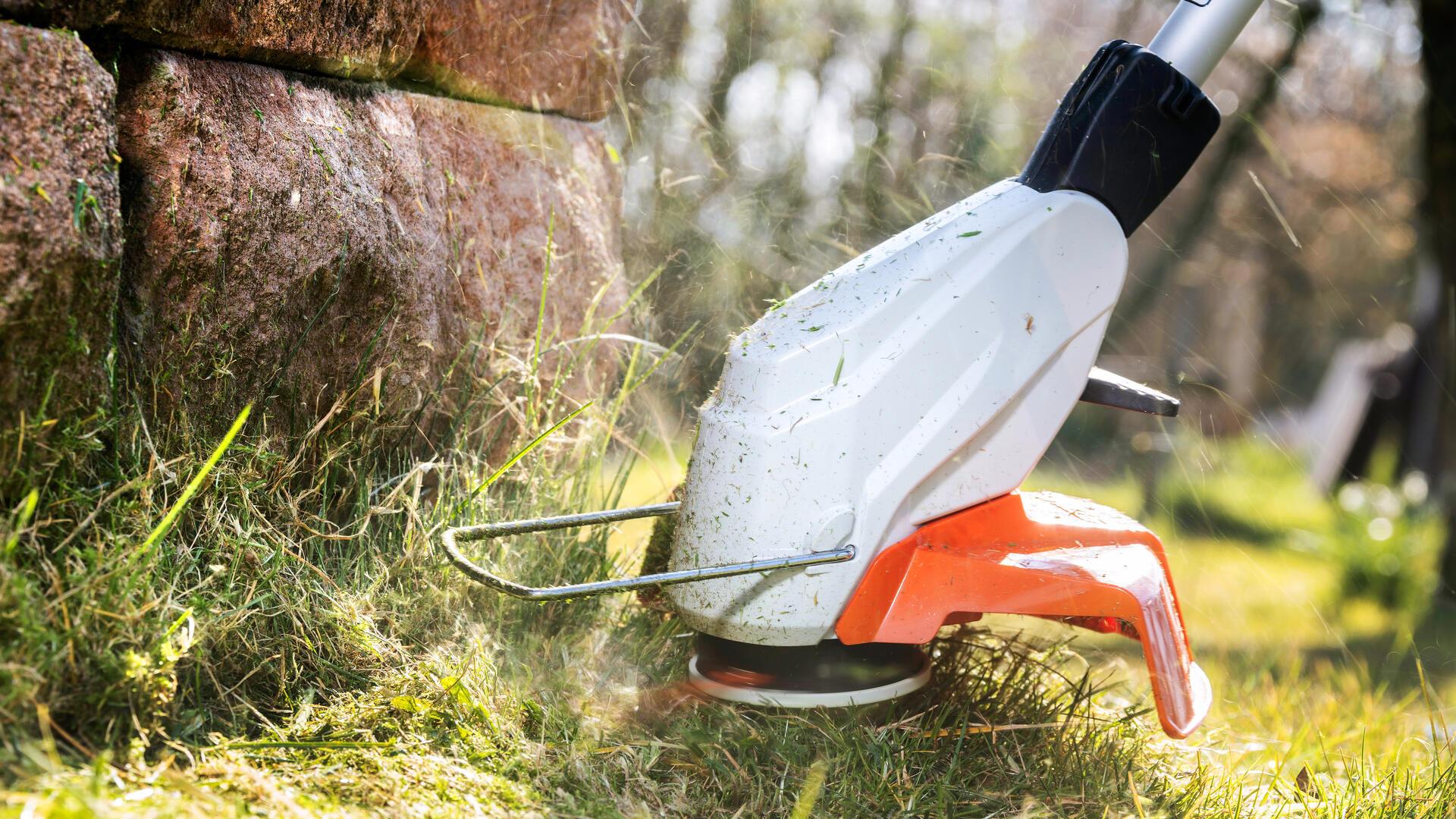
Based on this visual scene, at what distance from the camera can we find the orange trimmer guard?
1.68 meters

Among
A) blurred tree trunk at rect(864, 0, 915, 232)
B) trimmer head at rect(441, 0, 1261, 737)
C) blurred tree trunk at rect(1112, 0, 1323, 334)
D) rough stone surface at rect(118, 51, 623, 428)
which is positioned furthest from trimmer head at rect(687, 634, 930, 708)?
blurred tree trunk at rect(1112, 0, 1323, 334)

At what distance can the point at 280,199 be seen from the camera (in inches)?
68.9

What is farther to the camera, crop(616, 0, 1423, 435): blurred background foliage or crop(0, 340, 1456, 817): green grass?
crop(616, 0, 1423, 435): blurred background foliage

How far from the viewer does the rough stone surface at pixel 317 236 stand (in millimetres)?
1606

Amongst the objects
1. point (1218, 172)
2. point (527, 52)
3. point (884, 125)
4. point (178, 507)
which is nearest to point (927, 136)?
point (527, 52)

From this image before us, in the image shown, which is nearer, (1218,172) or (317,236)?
(317,236)

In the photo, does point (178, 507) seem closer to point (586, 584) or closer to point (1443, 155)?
point (586, 584)

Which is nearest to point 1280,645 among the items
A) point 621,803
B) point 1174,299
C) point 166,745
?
point 621,803

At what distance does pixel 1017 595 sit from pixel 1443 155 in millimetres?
4445

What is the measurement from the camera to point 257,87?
1781mm

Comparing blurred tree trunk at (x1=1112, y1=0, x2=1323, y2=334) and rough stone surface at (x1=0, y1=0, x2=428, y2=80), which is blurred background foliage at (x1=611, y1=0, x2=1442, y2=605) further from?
rough stone surface at (x1=0, y1=0, x2=428, y2=80)

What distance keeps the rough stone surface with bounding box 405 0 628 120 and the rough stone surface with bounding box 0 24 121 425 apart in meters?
0.83

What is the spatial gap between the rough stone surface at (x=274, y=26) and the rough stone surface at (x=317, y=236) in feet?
0.12

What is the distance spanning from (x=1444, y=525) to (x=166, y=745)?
535 centimetres
